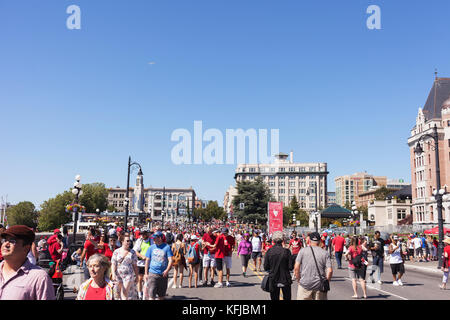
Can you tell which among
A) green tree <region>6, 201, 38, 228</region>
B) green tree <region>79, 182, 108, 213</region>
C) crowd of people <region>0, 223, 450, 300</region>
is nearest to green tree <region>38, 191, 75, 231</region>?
green tree <region>79, 182, 108, 213</region>

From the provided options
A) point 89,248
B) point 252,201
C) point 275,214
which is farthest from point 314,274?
point 252,201

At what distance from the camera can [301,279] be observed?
6.99m

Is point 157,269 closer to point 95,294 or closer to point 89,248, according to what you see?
point 89,248

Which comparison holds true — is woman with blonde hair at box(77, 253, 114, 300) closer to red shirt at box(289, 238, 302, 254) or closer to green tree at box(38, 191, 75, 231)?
red shirt at box(289, 238, 302, 254)

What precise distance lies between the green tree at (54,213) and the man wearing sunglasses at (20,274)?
130098mm

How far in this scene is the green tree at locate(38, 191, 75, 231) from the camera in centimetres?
12356

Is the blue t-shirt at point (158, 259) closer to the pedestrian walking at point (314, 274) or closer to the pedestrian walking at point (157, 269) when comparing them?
the pedestrian walking at point (157, 269)

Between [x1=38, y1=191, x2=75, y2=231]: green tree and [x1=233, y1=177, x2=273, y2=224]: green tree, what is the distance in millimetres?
79184

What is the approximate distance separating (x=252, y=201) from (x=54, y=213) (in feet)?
279

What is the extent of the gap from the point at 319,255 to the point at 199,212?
167828mm

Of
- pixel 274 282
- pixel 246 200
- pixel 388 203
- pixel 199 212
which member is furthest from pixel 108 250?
pixel 199 212

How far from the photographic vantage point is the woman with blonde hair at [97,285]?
14.5 ft

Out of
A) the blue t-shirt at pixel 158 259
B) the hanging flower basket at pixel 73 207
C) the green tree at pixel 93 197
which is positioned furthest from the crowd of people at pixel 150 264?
the green tree at pixel 93 197

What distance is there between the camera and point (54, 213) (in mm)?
123812
